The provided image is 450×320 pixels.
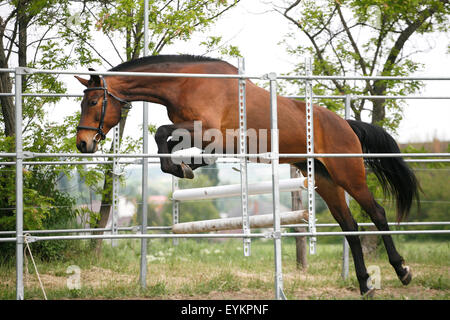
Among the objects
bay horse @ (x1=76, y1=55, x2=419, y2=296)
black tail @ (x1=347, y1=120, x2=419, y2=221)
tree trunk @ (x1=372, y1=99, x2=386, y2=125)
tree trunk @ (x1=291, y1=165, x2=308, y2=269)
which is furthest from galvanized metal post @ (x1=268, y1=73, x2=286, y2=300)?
tree trunk @ (x1=372, y1=99, x2=386, y2=125)

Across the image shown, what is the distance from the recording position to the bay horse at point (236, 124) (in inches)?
155

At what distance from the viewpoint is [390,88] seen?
7023mm

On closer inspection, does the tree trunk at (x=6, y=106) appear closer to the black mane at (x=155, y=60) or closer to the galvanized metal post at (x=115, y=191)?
the galvanized metal post at (x=115, y=191)

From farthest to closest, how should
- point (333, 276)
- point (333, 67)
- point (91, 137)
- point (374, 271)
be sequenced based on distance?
point (333, 67), point (333, 276), point (374, 271), point (91, 137)

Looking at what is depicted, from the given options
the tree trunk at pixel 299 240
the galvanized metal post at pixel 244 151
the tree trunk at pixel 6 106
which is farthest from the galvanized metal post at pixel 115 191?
the tree trunk at pixel 299 240

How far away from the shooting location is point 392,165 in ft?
15.9

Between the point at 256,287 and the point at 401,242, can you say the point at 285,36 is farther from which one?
the point at 256,287

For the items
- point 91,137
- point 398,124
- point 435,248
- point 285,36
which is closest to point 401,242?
point 435,248

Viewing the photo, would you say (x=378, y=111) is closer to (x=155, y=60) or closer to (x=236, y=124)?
(x=236, y=124)

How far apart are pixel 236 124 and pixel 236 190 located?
873 mm

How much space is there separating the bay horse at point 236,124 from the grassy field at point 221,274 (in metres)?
0.53

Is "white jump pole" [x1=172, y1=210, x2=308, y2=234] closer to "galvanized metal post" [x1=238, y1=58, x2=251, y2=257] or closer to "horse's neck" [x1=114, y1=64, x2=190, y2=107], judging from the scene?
"galvanized metal post" [x1=238, y1=58, x2=251, y2=257]

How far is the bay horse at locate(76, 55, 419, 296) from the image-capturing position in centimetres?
394

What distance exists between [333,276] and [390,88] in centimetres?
291
